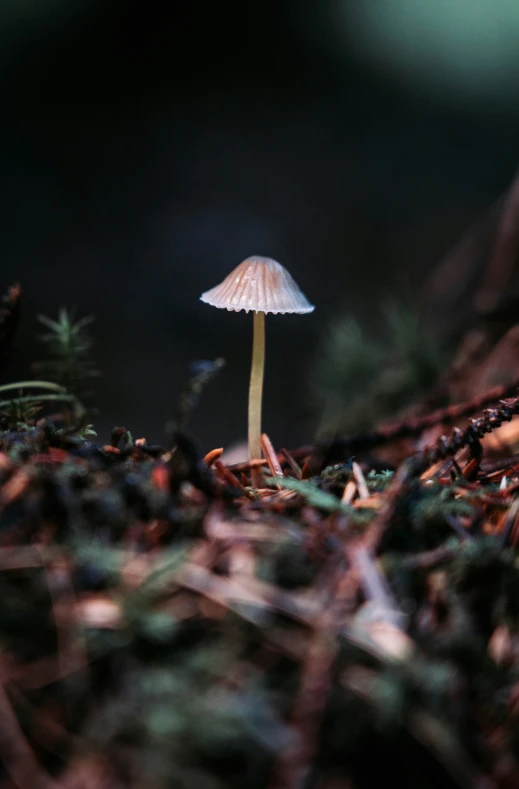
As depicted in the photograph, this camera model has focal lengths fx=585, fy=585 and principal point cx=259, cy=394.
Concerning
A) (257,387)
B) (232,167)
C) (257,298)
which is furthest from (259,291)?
(232,167)

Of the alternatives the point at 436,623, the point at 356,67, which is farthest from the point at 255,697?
the point at 356,67

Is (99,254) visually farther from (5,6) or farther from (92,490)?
(92,490)

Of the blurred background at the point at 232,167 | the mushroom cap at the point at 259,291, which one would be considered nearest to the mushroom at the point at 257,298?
the mushroom cap at the point at 259,291

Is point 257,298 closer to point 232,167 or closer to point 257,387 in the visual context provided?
point 257,387

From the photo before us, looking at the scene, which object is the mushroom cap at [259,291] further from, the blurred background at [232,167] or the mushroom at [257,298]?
the blurred background at [232,167]

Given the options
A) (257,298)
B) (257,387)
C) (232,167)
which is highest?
(232,167)

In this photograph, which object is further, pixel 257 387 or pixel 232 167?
pixel 232 167
